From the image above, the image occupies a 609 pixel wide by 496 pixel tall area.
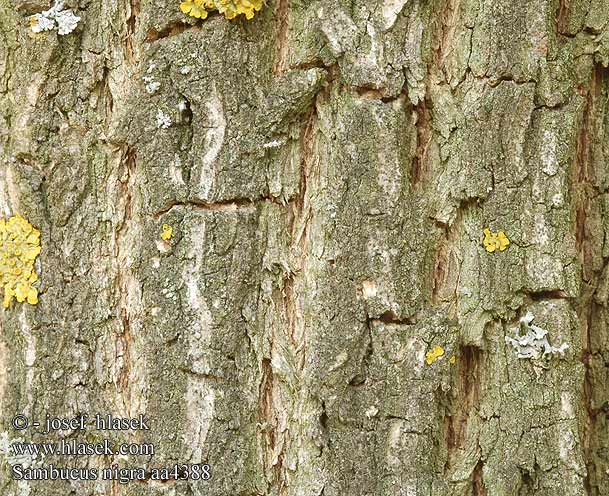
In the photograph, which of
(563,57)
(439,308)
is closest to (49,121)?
(439,308)

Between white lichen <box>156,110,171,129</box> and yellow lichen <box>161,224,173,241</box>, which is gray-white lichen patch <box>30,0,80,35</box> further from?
yellow lichen <box>161,224,173,241</box>

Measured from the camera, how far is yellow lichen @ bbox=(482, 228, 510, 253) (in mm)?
1646

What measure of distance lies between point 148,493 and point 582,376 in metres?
1.04

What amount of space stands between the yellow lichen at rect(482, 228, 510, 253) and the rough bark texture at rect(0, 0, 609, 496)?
18mm

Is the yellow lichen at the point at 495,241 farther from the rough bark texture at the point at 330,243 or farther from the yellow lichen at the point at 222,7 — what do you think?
the yellow lichen at the point at 222,7

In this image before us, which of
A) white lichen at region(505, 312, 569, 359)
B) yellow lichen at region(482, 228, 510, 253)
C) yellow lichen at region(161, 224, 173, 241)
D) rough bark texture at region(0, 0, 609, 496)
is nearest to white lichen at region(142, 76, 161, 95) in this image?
rough bark texture at region(0, 0, 609, 496)

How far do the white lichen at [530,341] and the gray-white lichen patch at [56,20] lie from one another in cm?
125

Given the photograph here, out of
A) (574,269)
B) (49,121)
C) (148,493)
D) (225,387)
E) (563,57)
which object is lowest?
(148,493)

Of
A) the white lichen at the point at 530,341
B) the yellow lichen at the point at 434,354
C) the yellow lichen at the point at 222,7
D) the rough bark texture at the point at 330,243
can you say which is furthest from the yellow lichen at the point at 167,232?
the white lichen at the point at 530,341

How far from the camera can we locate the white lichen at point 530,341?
5.37 ft

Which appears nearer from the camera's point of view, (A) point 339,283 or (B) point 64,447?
(A) point 339,283

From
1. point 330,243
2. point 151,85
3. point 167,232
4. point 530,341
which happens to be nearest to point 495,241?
point 530,341

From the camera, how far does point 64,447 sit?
1.74m

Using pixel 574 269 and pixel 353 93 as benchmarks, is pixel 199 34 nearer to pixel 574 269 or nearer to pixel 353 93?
pixel 353 93
